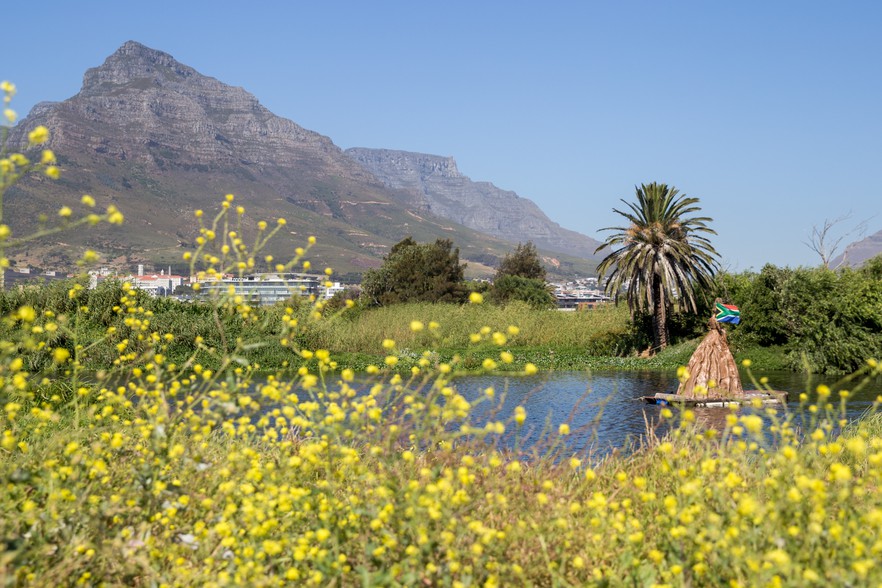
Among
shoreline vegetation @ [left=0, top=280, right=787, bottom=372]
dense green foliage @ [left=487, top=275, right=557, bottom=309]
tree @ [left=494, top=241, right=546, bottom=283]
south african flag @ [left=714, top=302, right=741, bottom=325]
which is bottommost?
shoreline vegetation @ [left=0, top=280, right=787, bottom=372]

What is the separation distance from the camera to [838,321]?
1093 inches

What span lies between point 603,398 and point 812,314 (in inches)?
624

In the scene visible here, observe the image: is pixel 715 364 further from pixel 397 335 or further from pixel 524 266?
pixel 524 266

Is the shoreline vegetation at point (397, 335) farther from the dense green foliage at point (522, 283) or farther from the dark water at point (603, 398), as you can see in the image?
the dense green foliage at point (522, 283)

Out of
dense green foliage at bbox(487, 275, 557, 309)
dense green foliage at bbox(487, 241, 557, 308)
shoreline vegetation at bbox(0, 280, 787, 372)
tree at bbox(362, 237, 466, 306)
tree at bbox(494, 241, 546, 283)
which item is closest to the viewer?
shoreline vegetation at bbox(0, 280, 787, 372)

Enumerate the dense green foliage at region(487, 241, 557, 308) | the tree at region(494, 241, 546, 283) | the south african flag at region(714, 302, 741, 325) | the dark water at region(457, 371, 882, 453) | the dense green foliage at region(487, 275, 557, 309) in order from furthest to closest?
1. the tree at region(494, 241, 546, 283)
2. the dense green foliage at region(487, 275, 557, 309)
3. the dense green foliage at region(487, 241, 557, 308)
4. the south african flag at region(714, 302, 741, 325)
5. the dark water at region(457, 371, 882, 453)

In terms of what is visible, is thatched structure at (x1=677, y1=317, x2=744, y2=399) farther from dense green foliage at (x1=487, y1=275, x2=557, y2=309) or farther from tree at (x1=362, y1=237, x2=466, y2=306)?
dense green foliage at (x1=487, y1=275, x2=557, y2=309)

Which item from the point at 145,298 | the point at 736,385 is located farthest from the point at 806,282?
the point at 145,298

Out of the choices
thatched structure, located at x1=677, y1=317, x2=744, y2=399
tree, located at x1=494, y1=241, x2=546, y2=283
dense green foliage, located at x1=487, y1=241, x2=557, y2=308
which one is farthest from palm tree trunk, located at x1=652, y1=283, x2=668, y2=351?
tree, located at x1=494, y1=241, x2=546, y2=283

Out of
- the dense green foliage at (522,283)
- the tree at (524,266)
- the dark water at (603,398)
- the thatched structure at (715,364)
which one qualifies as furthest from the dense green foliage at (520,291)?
the thatched structure at (715,364)

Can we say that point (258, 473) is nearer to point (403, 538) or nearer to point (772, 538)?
point (403, 538)

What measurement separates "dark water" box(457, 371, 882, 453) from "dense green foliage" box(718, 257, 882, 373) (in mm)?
1730

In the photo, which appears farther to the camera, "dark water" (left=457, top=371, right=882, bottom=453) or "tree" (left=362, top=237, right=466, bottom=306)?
"tree" (left=362, top=237, right=466, bottom=306)

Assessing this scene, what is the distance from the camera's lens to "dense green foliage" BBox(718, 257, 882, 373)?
26.8 meters
